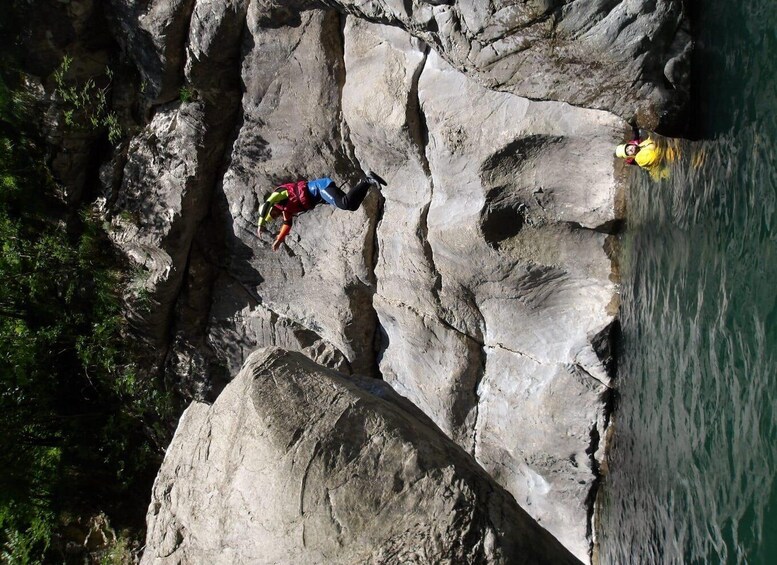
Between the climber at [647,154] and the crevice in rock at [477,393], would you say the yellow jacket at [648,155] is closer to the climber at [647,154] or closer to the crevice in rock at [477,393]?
the climber at [647,154]

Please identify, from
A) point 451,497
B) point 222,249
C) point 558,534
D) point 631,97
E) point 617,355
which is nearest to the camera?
point 451,497

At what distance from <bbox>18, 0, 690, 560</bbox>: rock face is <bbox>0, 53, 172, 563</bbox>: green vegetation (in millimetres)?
738

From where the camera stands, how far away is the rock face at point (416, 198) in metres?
6.98

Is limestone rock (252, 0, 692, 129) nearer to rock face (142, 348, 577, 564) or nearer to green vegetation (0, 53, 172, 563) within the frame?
rock face (142, 348, 577, 564)

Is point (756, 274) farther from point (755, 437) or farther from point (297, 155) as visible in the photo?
point (297, 155)

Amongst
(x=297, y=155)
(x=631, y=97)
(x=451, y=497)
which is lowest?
(x=451, y=497)

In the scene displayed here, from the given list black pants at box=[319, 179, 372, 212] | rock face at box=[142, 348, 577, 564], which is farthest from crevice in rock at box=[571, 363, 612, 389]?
black pants at box=[319, 179, 372, 212]

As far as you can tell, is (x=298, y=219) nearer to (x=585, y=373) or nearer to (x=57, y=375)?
(x=585, y=373)

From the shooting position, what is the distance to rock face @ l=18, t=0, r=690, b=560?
6.98 metres

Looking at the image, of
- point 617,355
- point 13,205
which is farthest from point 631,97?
point 13,205

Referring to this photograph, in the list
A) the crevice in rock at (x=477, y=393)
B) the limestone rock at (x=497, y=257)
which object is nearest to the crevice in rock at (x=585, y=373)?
the limestone rock at (x=497, y=257)

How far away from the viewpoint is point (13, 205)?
11531 mm

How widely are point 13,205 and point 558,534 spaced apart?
10.0 metres

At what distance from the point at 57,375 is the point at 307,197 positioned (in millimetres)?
6459
